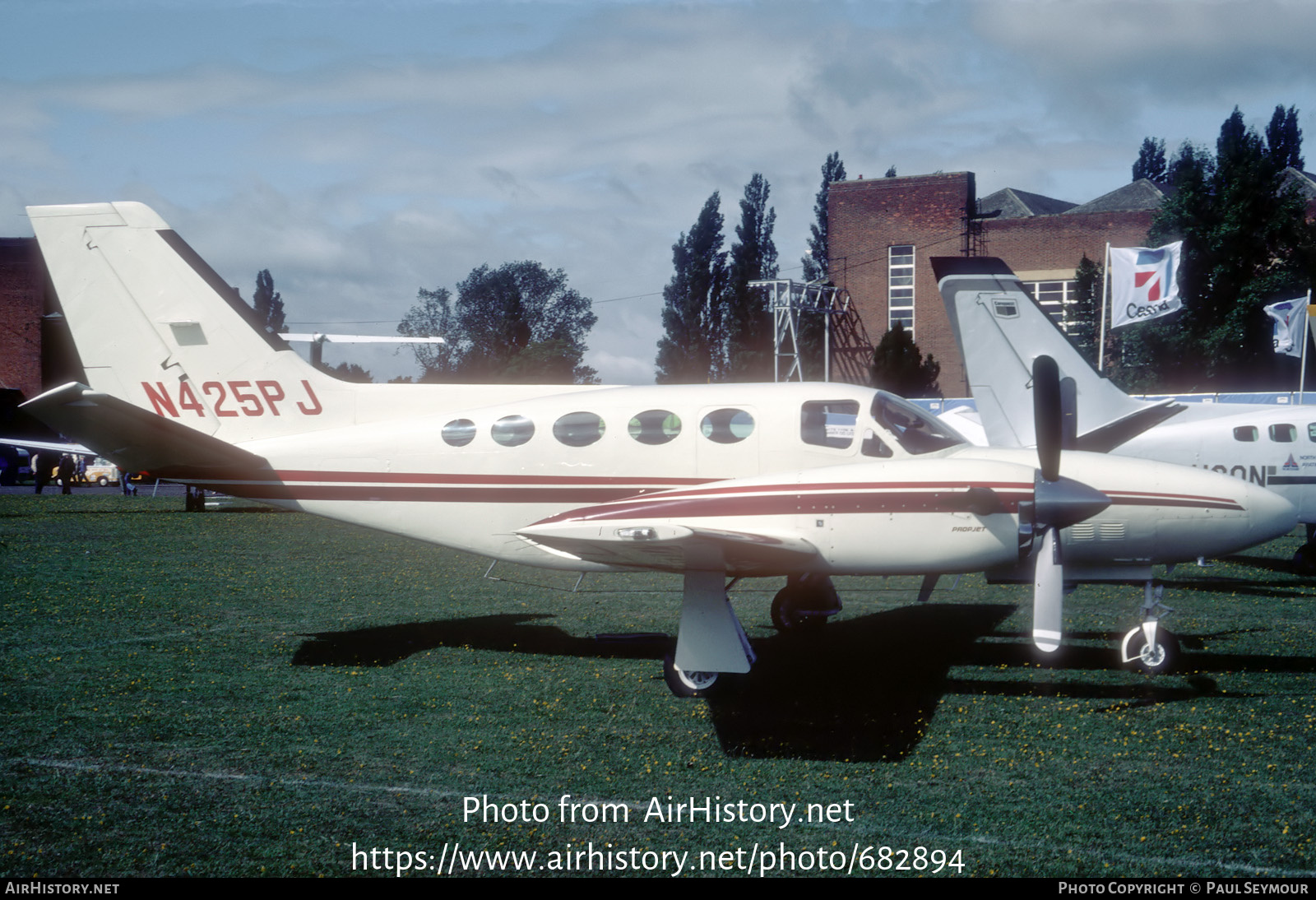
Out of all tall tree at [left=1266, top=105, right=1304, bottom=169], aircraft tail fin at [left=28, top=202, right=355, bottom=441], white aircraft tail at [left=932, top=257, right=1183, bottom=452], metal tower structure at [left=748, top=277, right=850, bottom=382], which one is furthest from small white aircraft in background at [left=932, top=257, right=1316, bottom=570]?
tall tree at [left=1266, top=105, right=1304, bottom=169]

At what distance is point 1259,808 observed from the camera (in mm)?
6223

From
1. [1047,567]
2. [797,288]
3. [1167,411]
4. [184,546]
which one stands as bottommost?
[184,546]

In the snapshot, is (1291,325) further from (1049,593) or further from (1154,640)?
(1049,593)

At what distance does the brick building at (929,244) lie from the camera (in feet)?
186

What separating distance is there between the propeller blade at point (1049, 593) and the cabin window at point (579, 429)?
4.68m

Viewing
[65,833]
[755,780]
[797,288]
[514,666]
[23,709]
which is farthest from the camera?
[797,288]

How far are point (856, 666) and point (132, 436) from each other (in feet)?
25.8

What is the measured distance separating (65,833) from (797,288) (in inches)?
1957

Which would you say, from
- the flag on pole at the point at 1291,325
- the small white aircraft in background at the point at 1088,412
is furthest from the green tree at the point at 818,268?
the small white aircraft in background at the point at 1088,412

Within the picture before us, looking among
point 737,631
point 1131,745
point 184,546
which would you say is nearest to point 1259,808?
point 1131,745

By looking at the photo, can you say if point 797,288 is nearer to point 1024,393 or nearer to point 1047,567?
point 1024,393

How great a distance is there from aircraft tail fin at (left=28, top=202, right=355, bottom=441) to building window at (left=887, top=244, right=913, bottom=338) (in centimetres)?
5214

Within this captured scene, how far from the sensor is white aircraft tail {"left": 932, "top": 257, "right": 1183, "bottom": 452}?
16312 mm

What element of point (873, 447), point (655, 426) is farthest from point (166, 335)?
point (873, 447)
